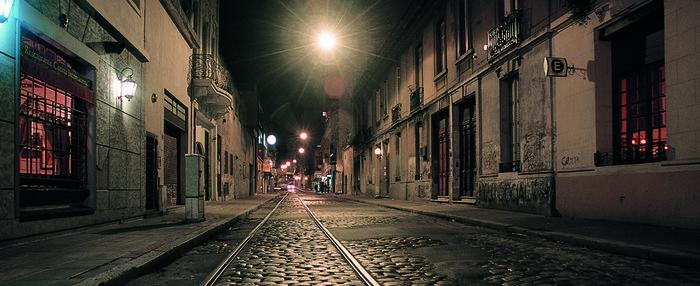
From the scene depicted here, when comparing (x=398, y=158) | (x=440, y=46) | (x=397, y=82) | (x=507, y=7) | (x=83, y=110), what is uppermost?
(x=440, y=46)

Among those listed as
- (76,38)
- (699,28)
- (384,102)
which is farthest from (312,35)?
(699,28)

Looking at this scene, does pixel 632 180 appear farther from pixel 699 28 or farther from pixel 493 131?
pixel 493 131

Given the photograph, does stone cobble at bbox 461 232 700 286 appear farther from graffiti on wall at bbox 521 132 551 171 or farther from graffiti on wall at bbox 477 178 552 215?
graffiti on wall at bbox 521 132 551 171

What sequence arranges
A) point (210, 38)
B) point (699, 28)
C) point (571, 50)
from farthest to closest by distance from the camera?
1. point (210, 38)
2. point (571, 50)
3. point (699, 28)

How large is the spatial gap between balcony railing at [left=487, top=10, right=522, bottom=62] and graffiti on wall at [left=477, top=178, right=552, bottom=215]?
4.03 meters

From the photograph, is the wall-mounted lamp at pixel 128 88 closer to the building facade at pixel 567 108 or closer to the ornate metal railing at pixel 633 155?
the building facade at pixel 567 108

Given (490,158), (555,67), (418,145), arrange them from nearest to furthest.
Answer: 1. (555,67)
2. (490,158)
3. (418,145)

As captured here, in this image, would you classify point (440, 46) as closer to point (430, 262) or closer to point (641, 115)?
point (641, 115)

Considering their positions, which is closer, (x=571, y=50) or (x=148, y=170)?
(x=571, y=50)

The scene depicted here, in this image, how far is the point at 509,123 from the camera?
49.5 feet

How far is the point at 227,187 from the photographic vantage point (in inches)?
1113

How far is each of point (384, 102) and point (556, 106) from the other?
21605mm

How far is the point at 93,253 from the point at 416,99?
19.9 metres

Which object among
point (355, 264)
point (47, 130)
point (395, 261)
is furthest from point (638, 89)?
point (47, 130)
